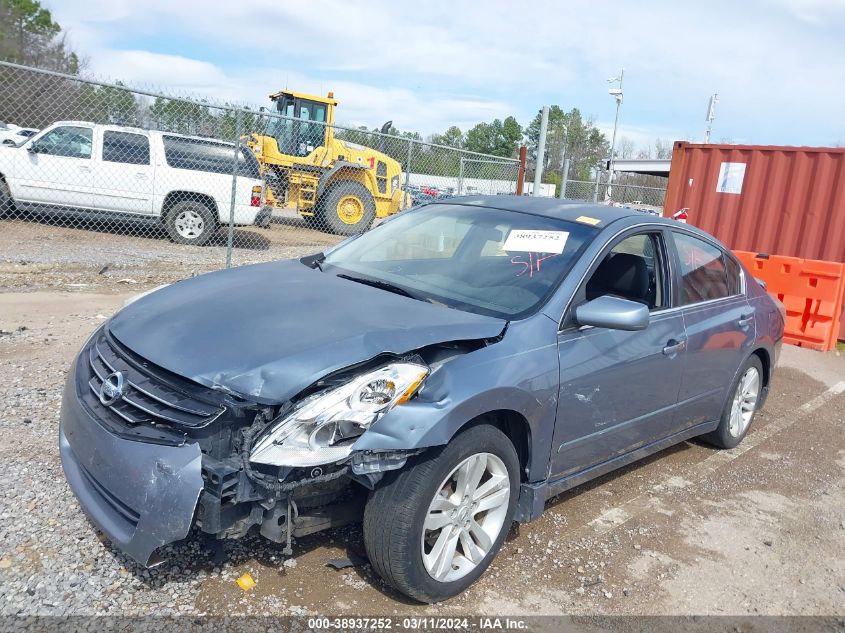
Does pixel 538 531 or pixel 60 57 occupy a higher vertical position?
pixel 60 57

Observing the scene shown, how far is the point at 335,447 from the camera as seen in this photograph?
8.24 feet

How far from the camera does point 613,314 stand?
3168 mm

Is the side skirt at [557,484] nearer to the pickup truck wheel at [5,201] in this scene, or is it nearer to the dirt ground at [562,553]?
the dirt ground at [562,553]

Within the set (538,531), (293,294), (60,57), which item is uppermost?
(60,57)

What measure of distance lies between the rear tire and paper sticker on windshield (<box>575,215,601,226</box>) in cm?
180

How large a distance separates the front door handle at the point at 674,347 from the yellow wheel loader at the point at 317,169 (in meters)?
11.4

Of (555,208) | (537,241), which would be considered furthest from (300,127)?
(537,241)

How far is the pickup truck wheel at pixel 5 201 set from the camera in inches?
452

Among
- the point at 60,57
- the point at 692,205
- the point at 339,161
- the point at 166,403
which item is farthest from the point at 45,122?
the point at 60,57

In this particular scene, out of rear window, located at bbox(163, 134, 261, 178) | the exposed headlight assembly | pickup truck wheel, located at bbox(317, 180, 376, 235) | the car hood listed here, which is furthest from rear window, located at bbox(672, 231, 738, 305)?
pickup truck wheel, located at bbox(317, 180, 376, 235)

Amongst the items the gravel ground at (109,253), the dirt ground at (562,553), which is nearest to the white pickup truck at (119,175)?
the gravel ground at (109,253)

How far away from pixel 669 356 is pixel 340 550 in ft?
6.89

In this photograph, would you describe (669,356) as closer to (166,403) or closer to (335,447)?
(335,447)

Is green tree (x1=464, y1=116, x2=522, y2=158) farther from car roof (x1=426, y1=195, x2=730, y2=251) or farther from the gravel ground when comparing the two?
car roof (x1=426, y1=195, x2=730, y2=251)
